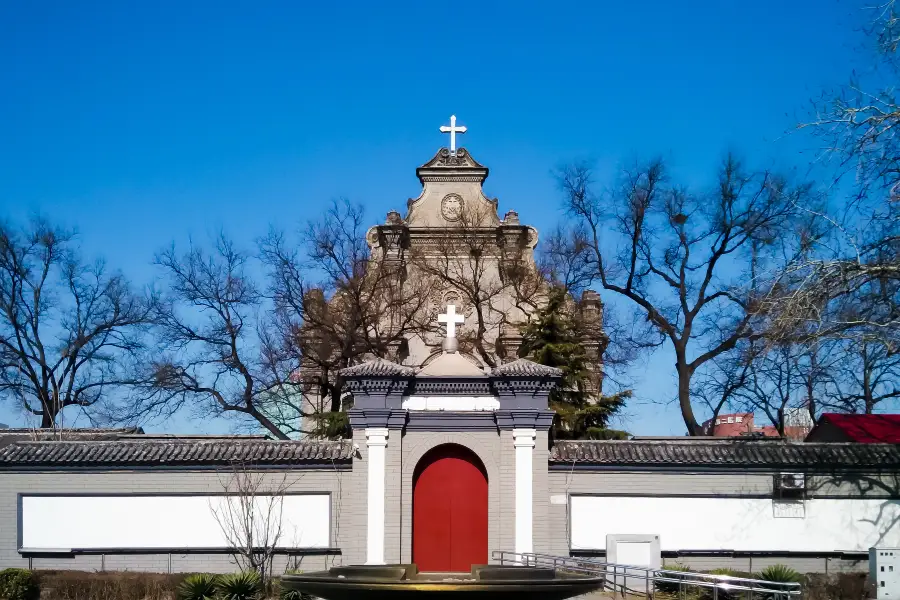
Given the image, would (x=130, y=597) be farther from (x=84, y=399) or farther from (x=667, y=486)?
(x=84, y=399)

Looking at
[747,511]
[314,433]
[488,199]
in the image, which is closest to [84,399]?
[314,433]

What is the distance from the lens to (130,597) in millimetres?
23734

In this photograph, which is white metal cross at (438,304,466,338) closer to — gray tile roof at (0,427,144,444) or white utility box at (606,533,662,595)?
white utility box at (606,533,662,595)

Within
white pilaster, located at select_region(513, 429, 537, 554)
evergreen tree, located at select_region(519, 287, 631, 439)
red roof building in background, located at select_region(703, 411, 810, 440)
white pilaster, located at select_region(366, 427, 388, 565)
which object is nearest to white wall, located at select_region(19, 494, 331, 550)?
white pilaster, located at select_region(366, 427, 388, 565)

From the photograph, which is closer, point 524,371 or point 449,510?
point 524,371

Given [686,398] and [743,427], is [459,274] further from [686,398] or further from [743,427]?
[743,427]

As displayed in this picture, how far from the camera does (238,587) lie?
906 inches

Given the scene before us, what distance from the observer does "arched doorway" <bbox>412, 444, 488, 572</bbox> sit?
84.0 feet

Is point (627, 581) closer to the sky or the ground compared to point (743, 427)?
closer to the ground

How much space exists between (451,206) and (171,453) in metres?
21.1

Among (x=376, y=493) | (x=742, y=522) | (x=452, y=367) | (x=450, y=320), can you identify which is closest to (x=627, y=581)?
(x=742, y=522)

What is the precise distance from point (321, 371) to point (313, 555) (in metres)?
13.4

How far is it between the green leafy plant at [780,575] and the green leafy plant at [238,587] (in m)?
10.7

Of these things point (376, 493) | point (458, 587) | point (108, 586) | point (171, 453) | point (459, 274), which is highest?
point (459, 274)
